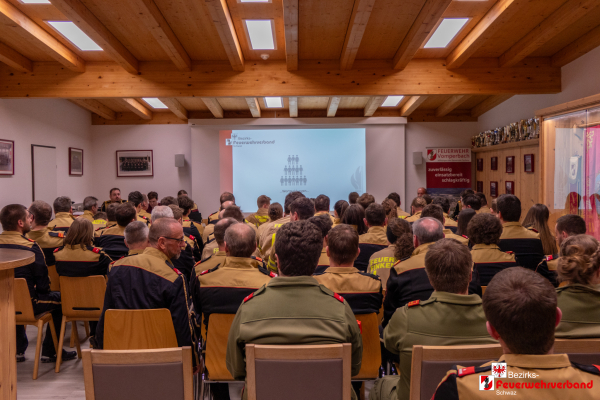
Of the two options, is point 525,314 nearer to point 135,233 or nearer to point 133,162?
point 135,233

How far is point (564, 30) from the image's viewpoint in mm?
5344

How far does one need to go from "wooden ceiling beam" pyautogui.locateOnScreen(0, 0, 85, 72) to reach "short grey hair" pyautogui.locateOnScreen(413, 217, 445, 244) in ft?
16.0

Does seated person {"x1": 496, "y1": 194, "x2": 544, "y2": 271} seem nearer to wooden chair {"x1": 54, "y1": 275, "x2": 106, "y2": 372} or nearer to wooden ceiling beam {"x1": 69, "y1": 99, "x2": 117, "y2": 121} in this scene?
wooden chair {"x1": 54, "y1": 275, "x2": 106, "y2": 372}

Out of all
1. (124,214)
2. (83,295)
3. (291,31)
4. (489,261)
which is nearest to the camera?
(489,261)

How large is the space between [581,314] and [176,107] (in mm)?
8212

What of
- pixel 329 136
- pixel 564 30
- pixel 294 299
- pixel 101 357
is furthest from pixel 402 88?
pixel 101 357

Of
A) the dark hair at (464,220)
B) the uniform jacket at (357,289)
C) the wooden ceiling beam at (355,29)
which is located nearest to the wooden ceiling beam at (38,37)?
the wooden ceiling beam at (355,29)

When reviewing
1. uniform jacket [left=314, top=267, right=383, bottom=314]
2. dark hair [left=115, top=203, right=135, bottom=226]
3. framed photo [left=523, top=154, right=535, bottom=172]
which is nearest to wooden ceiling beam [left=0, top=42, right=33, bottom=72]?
dark hair [left=115, top=203, right=135, bottom=226]

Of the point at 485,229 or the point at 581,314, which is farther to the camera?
the point at 485,229

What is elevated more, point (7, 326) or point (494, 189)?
point (494, 189)

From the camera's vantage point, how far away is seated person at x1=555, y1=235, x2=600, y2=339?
170 cm

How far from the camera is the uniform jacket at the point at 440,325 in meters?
1.57

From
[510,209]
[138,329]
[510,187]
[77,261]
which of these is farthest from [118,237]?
[510,187]

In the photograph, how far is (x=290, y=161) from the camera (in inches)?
367
